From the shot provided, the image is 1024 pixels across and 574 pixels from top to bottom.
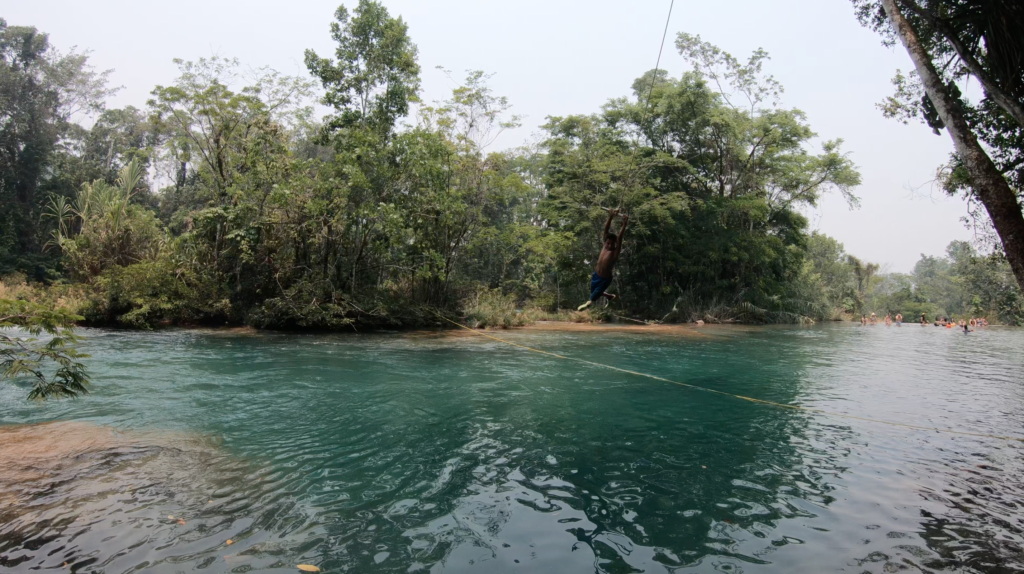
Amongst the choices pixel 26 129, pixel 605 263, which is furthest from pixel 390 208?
pixel 26 129

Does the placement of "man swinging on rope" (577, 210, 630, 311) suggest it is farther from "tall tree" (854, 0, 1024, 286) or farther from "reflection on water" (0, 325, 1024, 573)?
"tall tree" (854, 0, 1024, 286)

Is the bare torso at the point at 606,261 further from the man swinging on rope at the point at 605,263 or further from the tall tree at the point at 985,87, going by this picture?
the tall tree at the point at 985,87

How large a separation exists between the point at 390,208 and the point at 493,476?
1435 centimetres

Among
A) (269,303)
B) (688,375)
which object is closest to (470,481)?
(688,375)

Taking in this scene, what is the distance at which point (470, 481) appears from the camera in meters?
5.88

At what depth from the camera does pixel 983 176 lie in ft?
20.5

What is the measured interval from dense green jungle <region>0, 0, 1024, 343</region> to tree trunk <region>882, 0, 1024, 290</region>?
522cm

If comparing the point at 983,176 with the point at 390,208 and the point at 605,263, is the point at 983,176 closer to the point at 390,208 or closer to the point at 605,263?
the point at 605,263

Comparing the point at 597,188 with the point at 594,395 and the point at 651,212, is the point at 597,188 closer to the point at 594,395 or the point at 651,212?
the point at 651,212

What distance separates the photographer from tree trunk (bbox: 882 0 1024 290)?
5988 millimetres

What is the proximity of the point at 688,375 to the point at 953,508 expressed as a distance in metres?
7.72

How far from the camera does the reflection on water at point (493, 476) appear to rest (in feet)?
14.2

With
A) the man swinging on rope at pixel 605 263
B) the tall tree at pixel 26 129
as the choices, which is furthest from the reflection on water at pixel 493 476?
the tall tree at pixel 26 129

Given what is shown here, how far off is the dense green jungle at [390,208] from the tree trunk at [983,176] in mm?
5223
